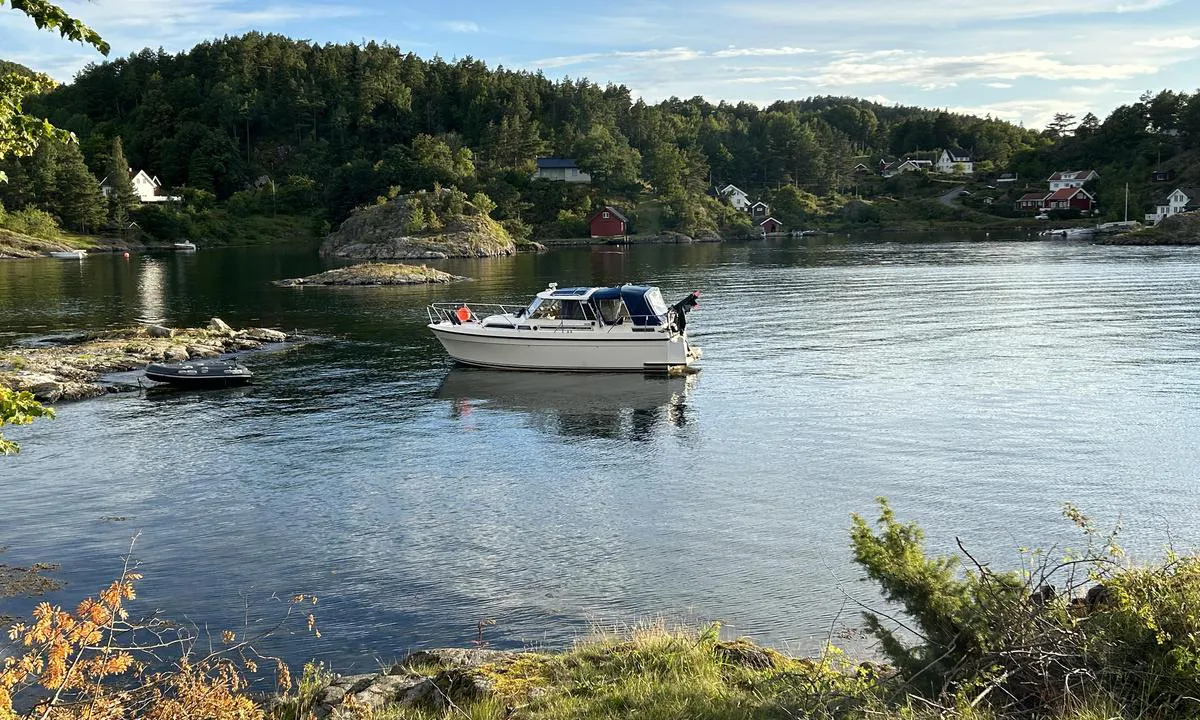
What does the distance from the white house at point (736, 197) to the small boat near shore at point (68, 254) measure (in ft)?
380

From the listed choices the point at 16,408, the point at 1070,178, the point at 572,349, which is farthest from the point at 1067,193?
the point at 16,408

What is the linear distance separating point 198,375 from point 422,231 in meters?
96.9

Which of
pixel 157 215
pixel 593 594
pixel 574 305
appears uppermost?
pixel 157 215

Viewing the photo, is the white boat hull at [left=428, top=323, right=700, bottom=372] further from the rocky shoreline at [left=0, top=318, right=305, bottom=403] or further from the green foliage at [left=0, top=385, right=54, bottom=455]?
the green foliage at [left=0, top=385, right=54, bottom=455]

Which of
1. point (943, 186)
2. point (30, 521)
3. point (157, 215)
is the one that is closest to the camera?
point (30, 521)

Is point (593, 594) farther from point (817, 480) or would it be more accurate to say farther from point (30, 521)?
point (30, 521)

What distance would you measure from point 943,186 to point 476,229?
362ft

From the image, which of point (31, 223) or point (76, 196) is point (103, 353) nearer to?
A: point (31, 223)

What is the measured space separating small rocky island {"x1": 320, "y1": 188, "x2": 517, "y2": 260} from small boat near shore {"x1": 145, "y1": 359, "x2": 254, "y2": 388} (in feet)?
283

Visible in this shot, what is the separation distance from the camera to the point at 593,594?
18.5 meters

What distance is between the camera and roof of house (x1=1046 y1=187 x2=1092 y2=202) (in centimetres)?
17275

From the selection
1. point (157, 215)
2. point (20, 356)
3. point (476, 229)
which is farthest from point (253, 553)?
point (157, 215)

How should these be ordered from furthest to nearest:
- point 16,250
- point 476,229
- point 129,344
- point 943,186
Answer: point 943,186 → point 476,229 → point 16,250 → point 129,344

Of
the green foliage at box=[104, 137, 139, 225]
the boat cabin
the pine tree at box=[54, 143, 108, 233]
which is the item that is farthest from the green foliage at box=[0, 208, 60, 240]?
the boat cabin
